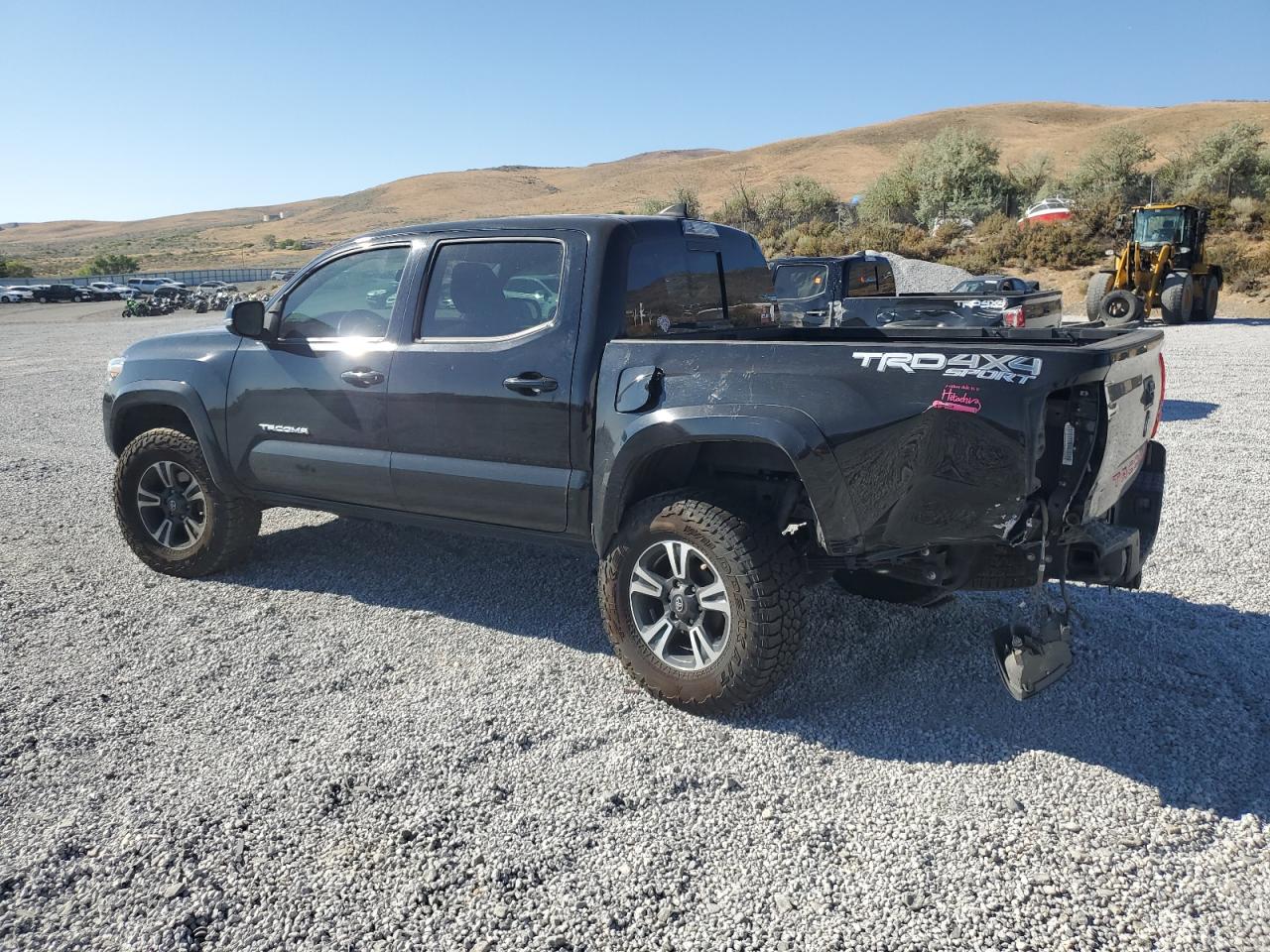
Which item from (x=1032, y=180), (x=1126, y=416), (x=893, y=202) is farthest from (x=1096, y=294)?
(x=1032, y=180)

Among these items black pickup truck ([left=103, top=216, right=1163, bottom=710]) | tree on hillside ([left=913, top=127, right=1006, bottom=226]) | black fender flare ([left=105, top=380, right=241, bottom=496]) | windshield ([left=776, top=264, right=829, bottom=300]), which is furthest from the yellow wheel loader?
tree on hillside ([left=913, top=127, right=1006, bottom=226])

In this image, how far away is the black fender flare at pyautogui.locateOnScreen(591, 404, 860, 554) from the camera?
3307mm

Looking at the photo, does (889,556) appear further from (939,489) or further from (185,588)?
(185,588)

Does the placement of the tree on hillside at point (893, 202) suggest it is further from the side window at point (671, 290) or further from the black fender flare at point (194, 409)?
the black fender flare at point (194, 409)

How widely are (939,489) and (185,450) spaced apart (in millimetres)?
4120

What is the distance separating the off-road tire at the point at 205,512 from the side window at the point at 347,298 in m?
0.99

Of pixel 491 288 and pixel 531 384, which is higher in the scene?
pixel 491 288

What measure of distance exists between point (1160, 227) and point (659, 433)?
70.5 ft

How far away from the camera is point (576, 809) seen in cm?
311

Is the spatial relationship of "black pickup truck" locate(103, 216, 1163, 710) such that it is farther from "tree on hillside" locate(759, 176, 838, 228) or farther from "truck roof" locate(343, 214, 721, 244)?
"tree on hillside" locate(759, 176, 838, 228)

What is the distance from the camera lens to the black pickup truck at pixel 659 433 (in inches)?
123

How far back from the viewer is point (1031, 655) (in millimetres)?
3094

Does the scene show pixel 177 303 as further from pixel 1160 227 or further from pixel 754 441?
pixel 754 441

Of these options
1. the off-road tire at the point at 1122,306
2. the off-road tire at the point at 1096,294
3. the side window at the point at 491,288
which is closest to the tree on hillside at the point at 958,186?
the off-road tire at the point at 1096,294
